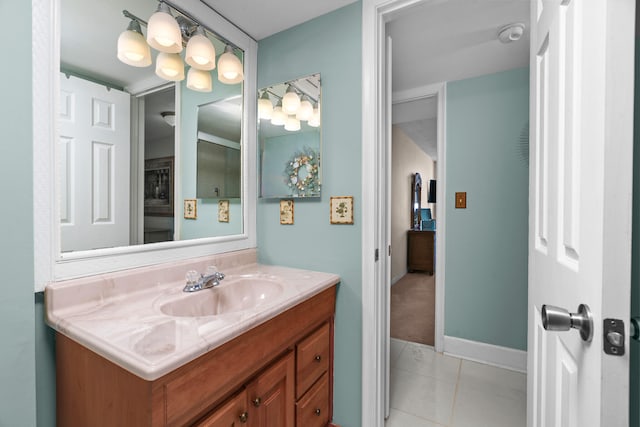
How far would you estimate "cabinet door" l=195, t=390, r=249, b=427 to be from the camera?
749 millimetres

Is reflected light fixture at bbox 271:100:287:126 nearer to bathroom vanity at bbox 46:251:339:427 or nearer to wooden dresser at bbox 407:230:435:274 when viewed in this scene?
bathroom vanity at bbox 46:251:339:427

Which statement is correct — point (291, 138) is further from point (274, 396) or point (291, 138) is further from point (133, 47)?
point (274, 396)

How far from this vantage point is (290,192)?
1529 mm

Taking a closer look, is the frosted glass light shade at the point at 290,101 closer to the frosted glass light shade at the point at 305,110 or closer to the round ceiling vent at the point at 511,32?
the frosted glass light shade at the point at 305,110

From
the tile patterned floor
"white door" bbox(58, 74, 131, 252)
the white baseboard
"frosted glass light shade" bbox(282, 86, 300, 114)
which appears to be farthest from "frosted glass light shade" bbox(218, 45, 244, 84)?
the white baseboard

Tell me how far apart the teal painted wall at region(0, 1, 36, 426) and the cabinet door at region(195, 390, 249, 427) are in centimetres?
56

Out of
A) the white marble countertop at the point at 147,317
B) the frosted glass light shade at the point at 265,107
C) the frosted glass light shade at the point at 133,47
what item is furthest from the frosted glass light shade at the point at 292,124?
the white marble countertop at the point at 147,317

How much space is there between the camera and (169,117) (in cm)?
129

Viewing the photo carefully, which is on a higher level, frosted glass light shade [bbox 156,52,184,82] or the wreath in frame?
frosted glass light shade [bbox 156,52,184,82]

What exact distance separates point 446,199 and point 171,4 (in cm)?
216

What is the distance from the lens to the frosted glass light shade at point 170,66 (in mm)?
1220

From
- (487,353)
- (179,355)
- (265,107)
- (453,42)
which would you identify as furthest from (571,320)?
(487,353)

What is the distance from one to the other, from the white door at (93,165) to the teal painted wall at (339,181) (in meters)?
0.81

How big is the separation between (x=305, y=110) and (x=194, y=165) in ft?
2.15
